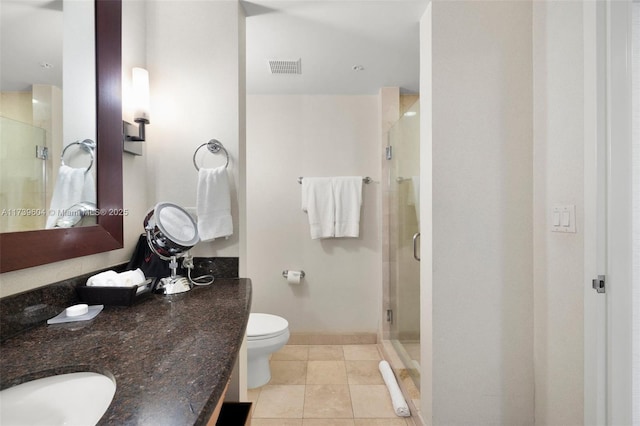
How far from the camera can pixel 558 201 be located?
1.34 metres

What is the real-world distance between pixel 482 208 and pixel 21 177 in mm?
1734

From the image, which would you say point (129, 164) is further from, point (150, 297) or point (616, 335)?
point (616, 335)

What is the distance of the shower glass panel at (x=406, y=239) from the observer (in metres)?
1.99

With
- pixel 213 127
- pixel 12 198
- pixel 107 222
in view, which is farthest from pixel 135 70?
pixel 12 198

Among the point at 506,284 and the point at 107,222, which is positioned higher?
the point at 107,222

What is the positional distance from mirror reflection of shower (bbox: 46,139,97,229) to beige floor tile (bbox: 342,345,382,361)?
2106 millimetres

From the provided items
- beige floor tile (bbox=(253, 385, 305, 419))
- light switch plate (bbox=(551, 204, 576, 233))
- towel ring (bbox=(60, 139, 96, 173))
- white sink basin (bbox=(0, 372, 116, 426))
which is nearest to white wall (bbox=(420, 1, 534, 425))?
light switch plate (bbox=(551, 204, 576, 233))

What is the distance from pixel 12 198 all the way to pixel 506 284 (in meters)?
1.89

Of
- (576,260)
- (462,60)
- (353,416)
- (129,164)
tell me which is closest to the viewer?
(576,260)

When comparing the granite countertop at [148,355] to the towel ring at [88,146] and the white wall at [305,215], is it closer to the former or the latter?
the towel ring at [88,146]

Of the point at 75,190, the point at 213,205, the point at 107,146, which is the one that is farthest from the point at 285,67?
the point at 75,190

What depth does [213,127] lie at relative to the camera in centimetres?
151

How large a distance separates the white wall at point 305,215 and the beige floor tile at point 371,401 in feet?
2.40

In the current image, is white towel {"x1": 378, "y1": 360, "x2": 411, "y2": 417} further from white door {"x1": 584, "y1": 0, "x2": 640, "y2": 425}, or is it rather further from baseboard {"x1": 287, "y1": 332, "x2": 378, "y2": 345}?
white door {"x1": 584, "y1": 0, "x2": 640, "y2": 425}
